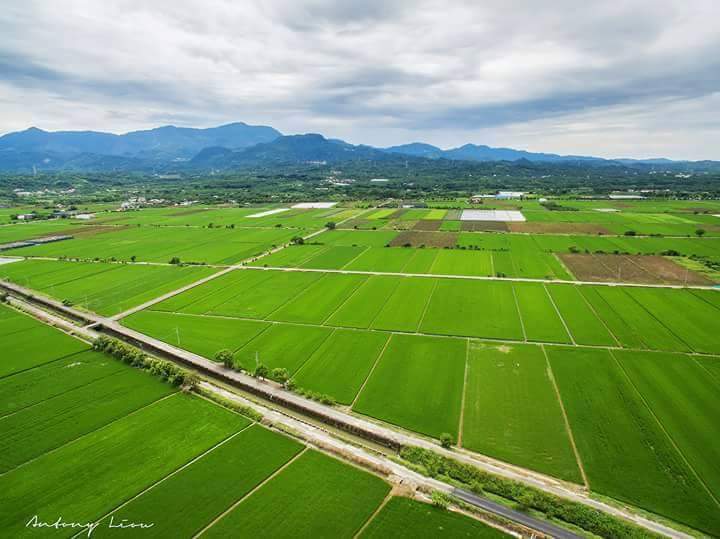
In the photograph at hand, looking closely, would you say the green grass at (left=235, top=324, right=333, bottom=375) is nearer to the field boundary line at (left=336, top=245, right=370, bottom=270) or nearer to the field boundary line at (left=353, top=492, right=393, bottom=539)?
the field boundary line at (left=353, top=492, right=393, bottom=539)

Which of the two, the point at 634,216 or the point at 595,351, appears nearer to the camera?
the point at 595,351

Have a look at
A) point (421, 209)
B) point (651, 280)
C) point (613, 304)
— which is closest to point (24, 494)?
point (613, 304)

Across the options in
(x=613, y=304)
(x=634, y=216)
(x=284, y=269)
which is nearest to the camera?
(x=613, y=304)

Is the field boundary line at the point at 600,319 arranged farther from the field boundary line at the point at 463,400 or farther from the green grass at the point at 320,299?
the green grass at the point at 320,299

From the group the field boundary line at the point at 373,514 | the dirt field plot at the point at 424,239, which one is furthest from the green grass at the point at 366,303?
the dirt field plot at the point at 424,239

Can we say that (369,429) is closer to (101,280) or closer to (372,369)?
(372,369)

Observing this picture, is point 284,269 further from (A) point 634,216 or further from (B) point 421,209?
(A) point 634,216
